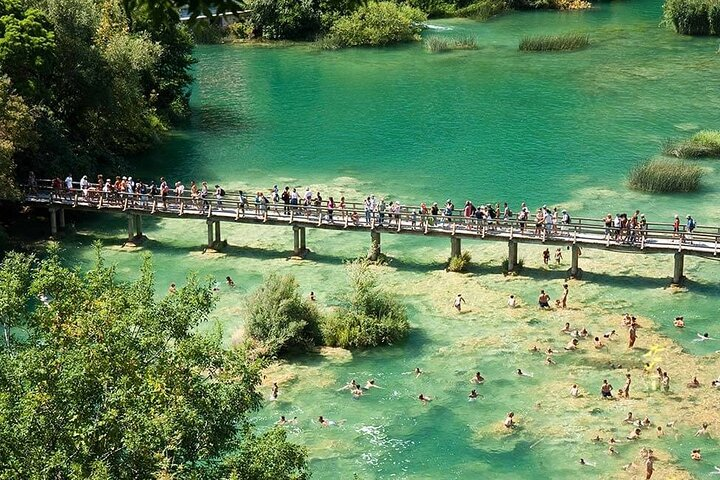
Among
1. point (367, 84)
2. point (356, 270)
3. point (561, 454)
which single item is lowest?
point (561, 454)

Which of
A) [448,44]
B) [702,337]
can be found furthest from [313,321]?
[448,44]

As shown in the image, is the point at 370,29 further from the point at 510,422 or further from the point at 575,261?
the point at 510,422

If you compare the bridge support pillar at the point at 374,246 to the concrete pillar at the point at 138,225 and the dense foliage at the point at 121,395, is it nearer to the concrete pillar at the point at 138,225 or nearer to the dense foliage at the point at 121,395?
the concrete pillar at the point at 138,225

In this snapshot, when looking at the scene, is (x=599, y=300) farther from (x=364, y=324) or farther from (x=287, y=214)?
(x=287, y=214)

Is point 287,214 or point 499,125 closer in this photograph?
point 287,214

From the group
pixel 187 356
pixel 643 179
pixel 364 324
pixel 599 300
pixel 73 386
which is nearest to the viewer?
pixel 73 386

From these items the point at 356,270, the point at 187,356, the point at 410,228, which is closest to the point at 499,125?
the point at 410,228

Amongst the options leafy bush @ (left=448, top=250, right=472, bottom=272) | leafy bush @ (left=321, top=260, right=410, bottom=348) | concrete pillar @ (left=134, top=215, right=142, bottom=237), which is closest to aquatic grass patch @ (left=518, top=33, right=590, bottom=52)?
leafy bush @ (left=448, top=250, right=472, bottom=272)
